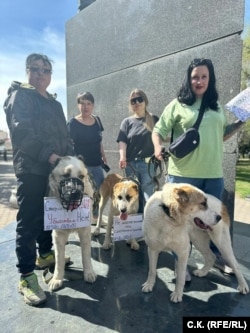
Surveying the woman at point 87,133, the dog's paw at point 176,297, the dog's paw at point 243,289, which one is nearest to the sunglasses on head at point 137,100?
the woman at point 87,133

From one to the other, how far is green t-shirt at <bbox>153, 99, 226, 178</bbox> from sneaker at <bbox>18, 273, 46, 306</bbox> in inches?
76.0

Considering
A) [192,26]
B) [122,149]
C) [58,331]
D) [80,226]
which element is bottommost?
[58,331]

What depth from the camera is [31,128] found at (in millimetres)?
2660

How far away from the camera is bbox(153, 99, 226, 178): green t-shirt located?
281cm

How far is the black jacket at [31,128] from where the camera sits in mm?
2631

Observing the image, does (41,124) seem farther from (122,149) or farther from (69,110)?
(69,110)

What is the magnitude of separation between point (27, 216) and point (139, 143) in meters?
1.88

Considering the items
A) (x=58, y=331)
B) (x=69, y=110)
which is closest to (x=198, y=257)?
(x=58, y=331)

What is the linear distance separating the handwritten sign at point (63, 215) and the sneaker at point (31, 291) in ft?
1.97

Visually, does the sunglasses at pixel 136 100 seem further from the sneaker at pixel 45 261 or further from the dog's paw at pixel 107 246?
the sneaker at pixel 45 261

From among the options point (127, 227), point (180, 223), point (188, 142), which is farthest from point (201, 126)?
point (127, 227)

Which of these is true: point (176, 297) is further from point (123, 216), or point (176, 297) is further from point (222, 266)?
point (123, 216)

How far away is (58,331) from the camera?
2.36m

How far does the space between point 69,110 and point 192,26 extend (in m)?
4.35
